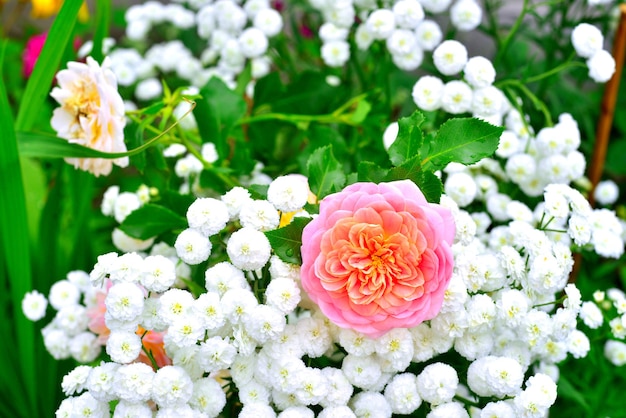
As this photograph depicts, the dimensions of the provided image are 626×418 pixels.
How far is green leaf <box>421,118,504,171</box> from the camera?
0.53 metres

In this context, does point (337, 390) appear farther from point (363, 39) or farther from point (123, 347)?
point (363, 39)

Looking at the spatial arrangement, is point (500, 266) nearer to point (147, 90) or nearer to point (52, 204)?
point (52, 204)

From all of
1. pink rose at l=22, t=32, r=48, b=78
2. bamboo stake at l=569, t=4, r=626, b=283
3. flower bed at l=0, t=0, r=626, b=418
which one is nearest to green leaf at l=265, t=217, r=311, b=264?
flower bed at l=0, t=0, r=626, b=418

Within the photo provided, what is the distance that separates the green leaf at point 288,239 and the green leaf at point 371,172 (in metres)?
0.05

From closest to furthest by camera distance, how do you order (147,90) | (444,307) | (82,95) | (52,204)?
(444,307) → (82,95) → (52,204) → (147,90)

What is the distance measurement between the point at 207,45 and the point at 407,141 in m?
0.67

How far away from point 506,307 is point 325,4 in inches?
16.5

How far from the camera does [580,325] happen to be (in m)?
0.67

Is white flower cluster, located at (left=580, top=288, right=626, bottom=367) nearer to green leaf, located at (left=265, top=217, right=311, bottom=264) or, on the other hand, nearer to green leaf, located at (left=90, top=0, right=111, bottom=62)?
green leaf, located at (left=265, top=217, right=311, bottom=264)

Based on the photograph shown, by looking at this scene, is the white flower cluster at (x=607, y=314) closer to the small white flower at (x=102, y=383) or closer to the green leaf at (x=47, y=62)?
the small white flower at (x=102, y=383)

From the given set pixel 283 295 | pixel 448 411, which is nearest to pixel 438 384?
pixel 448 411

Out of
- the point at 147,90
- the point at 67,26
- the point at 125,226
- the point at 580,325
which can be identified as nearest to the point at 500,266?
the point at 580,325

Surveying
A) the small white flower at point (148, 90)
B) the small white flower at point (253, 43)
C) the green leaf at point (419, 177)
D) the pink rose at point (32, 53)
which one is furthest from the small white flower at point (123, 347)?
the pink rose at point (32, 53)

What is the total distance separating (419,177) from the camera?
50cm
